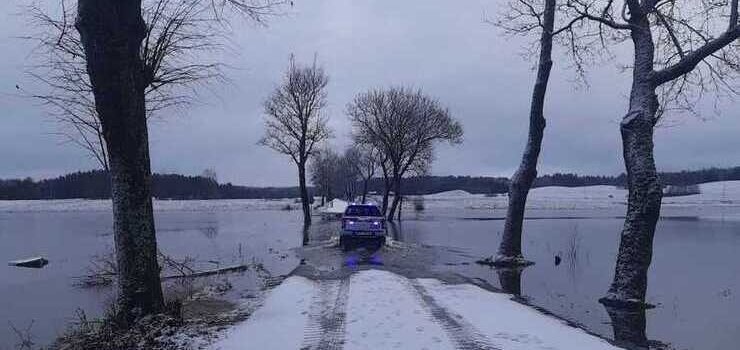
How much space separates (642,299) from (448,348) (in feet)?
24.5

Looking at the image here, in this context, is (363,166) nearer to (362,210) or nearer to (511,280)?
(362,210)

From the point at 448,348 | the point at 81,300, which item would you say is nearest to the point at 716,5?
the point at 448,348

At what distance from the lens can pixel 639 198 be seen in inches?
535

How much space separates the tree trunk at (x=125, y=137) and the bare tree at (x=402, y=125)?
41467mm

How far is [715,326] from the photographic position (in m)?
12.2

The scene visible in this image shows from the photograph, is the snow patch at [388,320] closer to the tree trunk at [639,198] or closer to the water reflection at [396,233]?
the tree trunk at [639,198]

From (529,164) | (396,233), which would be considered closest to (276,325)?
(529,164)

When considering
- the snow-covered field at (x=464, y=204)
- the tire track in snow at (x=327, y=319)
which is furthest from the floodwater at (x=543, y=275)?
the snow-covered field at (x=464, y=204)

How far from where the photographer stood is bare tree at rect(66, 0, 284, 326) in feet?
28.5

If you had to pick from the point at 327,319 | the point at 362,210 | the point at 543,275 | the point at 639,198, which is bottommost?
the point at 543,275

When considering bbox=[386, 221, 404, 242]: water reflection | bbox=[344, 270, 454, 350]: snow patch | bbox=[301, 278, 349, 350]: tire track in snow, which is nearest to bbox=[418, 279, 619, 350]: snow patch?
bbox=[344, 270, 454, 350]: snow patch

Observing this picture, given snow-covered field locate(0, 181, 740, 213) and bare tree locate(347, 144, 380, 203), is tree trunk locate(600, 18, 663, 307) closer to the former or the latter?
bare tree locate(347, 144, 380, 203)

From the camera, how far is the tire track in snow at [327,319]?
830cm

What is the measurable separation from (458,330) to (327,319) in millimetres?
2145
